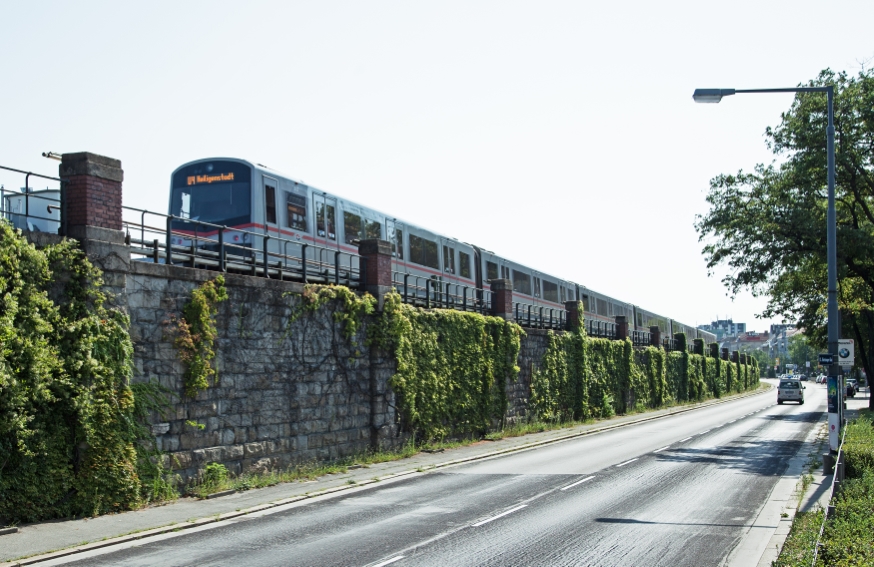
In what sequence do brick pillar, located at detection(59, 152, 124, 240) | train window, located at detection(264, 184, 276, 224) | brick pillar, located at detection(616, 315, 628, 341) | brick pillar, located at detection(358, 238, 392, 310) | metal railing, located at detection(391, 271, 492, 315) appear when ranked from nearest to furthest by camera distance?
1. brick pillar, located at detection(59, 152, 124, 240)
2. train window, located at detection(264, 184, 276, 224)
3. brick pillar, located at detection(358, 238, 392, 310)
4. metal railing, located at detection(391, 271, 492, 315)
5. brick pillar, located at detection(616, 315, 628, 341)

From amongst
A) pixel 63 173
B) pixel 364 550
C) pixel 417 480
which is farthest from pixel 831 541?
pixel 63 173

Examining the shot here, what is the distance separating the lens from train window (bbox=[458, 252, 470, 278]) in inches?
1299

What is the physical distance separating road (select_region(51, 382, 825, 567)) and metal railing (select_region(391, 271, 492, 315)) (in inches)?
247

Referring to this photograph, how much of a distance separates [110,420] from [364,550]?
5621mm

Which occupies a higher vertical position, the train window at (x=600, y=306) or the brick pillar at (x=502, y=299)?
the train window at (x=600, y=306)

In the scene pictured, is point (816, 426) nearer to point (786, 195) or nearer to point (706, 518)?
point (786, 195)

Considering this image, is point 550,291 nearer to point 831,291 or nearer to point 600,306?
point 600,306

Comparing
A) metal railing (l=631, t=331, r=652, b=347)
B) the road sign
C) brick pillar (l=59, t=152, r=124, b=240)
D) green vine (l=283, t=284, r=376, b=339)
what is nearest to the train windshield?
green vine (l=283, t=284, r=376, b=339)

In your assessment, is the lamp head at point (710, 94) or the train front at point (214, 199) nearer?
the lamp head at point (710, 94)

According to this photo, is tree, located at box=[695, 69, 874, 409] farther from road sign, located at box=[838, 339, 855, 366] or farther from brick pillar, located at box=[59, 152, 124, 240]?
brick pillar, located at box=[59, 152, 124, 240]

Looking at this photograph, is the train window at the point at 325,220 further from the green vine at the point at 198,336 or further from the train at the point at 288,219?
the green vine at the point at 198,336

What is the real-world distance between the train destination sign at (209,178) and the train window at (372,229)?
5794 millimetres

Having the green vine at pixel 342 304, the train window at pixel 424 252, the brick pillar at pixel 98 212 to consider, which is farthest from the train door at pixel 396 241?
the brick pillar at pixel 98 212

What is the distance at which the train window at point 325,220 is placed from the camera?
76.0 feet
